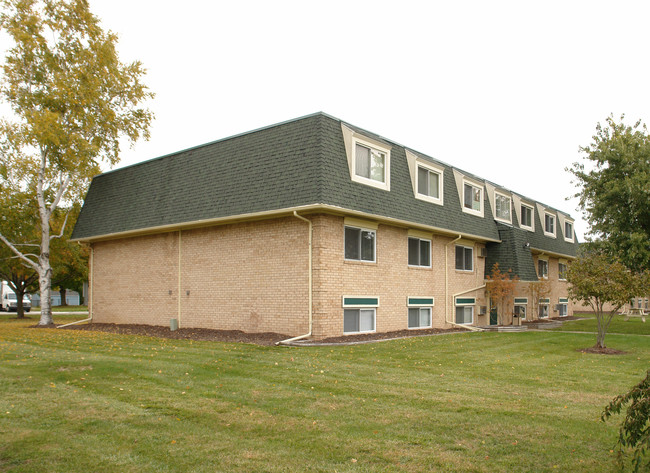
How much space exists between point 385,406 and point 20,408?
15.8 ft

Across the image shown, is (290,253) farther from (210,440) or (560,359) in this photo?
(210,440)

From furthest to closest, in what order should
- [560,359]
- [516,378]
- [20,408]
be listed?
1. [560,359]
2. [516,378]
3. [20,408]

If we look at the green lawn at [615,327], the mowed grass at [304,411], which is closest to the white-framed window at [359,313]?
the mowed grass at [304,411]

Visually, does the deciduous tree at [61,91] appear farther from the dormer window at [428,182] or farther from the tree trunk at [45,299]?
the dormer window at [428,182]

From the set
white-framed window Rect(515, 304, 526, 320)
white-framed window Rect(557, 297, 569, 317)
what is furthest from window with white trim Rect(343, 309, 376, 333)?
white-framed window Rect(557, 297, 569, 317)

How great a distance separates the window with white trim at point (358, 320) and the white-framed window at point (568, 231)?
22910 millimetres

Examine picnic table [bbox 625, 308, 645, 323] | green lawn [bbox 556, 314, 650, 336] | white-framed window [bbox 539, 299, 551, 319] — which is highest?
white-framed window [bbox 539, 299, 551, 319]

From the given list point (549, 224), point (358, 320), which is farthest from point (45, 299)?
point (549, 224)

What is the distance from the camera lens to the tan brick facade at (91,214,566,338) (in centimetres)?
1570

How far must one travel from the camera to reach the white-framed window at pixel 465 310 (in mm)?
22400

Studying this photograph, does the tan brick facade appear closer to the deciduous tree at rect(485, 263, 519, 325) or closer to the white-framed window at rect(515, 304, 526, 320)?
the deciduous tree at rect(485, 263, 519, 325)

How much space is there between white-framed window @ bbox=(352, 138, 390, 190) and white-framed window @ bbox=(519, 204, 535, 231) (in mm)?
13684

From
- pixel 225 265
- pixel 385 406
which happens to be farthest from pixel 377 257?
pixel 385 406

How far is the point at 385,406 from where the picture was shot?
7.33 metres
